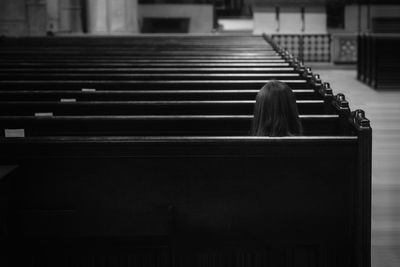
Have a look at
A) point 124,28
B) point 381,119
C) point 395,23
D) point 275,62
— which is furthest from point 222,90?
point 395,23

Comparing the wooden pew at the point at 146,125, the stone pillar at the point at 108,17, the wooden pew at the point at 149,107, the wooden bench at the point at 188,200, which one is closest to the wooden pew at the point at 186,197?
the wooden bench at the point at 188,200

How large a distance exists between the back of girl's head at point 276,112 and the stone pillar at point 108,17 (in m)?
14.7

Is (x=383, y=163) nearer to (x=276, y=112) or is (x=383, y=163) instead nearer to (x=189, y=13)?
(x=276, y=112)

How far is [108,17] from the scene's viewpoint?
1791 centimetres

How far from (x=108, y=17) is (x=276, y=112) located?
1504 cm

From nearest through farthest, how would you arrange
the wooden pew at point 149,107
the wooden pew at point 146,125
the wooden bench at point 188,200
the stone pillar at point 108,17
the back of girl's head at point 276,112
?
the wooden bench at point 188,200
the back of girl's head at point 276,112
the wooden pew at point 146,125
the wooden pew at point 149,107
the stone pillar at point 108,17

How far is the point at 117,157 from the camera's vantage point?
115 inches

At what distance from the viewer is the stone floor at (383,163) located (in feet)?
14.4

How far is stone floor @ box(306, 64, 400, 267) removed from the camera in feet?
14.4

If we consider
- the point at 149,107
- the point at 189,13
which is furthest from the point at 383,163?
the point at 189,13

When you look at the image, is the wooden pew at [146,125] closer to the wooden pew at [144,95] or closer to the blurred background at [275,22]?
the wooden pew at [144,95]

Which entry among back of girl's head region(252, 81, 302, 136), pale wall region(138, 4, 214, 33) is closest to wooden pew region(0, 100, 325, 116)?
back of girl's head region(252, 81, 302, 136)

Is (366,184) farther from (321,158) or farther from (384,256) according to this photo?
(384,256)

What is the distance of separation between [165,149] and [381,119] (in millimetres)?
7437
